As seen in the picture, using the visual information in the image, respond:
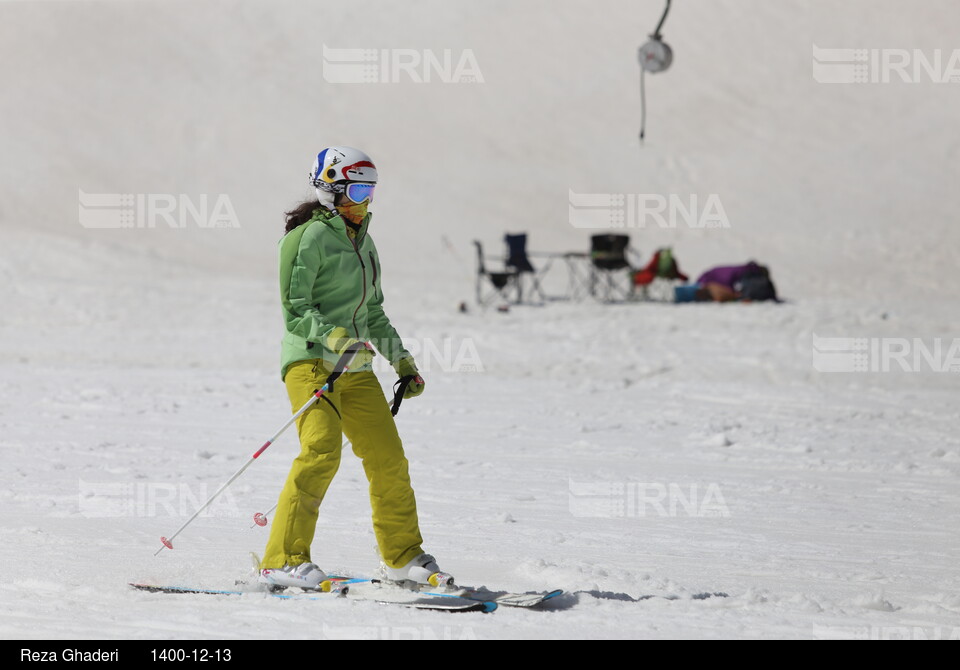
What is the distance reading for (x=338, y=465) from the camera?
438cm

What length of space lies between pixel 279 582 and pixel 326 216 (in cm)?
140

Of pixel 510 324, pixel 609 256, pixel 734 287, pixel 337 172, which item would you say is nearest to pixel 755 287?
pixel 734 287

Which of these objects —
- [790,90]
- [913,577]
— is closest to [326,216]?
[913,577]

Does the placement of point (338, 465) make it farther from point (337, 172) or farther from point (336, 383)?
point (337, 172)

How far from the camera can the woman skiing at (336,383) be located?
173 inches

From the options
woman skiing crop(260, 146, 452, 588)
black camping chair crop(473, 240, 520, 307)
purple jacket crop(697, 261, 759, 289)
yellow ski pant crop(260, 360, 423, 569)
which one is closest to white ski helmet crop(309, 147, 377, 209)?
woman skiing crop(260, 146, 452, 588)

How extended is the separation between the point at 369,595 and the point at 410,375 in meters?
0.89

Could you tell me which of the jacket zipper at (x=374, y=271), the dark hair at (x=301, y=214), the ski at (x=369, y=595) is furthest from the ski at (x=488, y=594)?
the dark hair at (x=301, y=214)

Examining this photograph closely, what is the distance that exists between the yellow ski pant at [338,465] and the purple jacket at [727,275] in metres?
15.7

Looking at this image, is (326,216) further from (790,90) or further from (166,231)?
(790,90)

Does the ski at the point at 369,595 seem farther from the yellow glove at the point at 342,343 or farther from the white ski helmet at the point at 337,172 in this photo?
the white ski helmet at the point at 337,172

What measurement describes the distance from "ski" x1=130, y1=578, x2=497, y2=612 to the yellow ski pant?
131 millimetres

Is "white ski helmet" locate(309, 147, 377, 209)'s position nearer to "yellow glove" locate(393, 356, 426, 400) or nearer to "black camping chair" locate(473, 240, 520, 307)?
"yellow glove" locate(393, 356, 426, 400)

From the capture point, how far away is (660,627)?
3.92m
